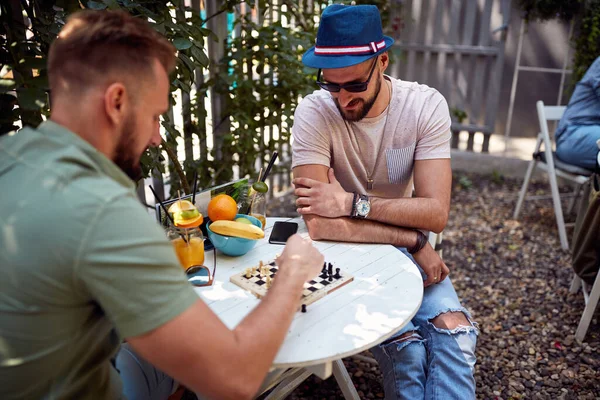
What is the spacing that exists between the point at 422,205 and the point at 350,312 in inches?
31.5

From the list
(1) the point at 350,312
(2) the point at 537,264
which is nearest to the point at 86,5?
(1) the point at 350,312

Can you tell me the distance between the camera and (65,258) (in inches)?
42.3

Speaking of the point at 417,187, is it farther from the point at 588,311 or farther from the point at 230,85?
the point at 230,85

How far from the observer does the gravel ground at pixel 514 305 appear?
2879mm

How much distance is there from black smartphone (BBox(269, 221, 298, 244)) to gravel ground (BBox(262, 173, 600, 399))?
1.01m

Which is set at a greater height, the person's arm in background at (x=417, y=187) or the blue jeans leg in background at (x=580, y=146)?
the person's arm in background at (x=417, y=187)

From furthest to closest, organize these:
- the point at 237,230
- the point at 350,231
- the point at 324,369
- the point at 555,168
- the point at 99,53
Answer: the point at 555,168
the point at 350,231
the point at 237,230
the point at 324,369
the point at 99,53

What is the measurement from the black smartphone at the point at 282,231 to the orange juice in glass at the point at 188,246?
1.24ft

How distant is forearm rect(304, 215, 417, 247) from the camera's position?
221cm

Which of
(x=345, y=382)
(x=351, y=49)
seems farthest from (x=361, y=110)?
(x=345, y=382)

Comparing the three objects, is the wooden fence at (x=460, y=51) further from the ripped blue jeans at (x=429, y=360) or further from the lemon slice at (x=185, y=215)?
the lemon slice at (x=185, y=215)

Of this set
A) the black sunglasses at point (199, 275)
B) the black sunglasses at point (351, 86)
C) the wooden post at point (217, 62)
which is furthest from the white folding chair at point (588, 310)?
the wooden post at point (217, 62)

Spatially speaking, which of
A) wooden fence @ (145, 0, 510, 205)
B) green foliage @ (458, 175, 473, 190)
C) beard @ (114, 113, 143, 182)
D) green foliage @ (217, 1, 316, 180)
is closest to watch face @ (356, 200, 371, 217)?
beard @ (114, 113, 143, 182)

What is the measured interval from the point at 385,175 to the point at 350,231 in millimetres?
522
